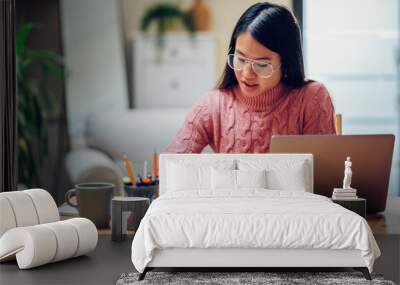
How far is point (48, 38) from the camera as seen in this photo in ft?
23.9

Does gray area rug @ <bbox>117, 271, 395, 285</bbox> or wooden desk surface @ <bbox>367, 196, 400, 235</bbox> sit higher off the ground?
wooden desk surface @ <bbox>367, 196, 400, 235</bbox>

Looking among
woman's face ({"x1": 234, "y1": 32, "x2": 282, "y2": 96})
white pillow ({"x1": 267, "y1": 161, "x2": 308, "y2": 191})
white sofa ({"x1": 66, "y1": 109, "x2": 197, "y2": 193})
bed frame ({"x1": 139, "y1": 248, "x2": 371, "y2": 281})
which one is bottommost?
bed frame ({"x1": 139, "y1": 248, "x2": 371, "y2": 281})

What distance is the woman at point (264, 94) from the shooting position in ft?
22.3

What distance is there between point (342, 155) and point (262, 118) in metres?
1.46

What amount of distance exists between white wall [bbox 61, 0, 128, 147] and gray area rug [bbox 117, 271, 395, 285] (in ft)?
11.1

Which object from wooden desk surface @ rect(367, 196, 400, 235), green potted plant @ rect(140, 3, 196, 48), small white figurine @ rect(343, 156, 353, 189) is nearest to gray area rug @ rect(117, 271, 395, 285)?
small white figurine @ rect(343, 156, 353, 189)

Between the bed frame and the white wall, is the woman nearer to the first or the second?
the white wall

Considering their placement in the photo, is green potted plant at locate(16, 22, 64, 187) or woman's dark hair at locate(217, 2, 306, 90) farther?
green potted plant at locate(16, 22, 64, 187)

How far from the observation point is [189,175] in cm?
500

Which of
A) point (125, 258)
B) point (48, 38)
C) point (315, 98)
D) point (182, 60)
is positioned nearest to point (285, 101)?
point (315, 98)

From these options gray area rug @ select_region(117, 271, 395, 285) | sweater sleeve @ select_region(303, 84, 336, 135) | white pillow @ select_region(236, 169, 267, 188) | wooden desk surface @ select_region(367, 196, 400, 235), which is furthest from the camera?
sweater sleeve @ select_region(303, 84, 336, 135)

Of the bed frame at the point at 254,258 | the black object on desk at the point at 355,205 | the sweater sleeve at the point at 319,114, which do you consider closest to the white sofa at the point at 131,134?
the sweater sleeve at the point at 319,114

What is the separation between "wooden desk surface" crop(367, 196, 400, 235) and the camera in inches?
209

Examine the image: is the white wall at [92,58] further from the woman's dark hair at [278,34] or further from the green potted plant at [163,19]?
the woman's dark hair at [278,34]
